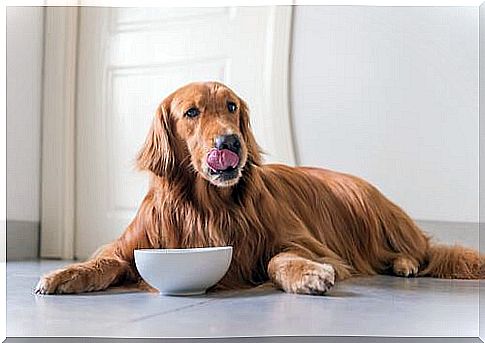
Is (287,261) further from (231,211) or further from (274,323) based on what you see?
(274,323)

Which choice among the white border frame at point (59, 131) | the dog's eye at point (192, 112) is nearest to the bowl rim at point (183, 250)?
the dog's eye at point (192, 112)

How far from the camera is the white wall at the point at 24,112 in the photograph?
2.06m

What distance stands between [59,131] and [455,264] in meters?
1.02

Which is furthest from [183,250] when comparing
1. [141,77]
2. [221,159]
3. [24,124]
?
[24,124]

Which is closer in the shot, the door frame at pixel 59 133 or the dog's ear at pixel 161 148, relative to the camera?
the dog's ear at pixel 161 148

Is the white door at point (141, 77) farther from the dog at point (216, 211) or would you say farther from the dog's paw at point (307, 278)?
the dog's paw at point (307, 278)

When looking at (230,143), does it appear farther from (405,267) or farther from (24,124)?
(24,124)

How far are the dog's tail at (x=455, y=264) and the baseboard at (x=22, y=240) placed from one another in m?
0.98

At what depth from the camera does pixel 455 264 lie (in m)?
1.69

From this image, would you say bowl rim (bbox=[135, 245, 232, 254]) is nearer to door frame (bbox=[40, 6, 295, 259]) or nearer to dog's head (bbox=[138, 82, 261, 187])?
dog's head (bbox=[138, 82, 261, 187])

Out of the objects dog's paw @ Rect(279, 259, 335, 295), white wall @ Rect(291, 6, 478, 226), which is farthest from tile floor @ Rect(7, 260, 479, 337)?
white wall @ Rect(291, 6, 478, 226)

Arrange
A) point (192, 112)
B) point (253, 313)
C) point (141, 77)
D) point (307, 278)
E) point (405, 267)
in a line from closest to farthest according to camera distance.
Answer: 1. point (253, 313)
2. point (307, 278)
3. point (192, 112)
4. point (405, 267)
5. point (141, 77)

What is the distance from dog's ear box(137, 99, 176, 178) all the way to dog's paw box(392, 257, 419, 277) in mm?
520

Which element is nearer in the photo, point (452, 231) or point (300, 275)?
point (300, 275)
